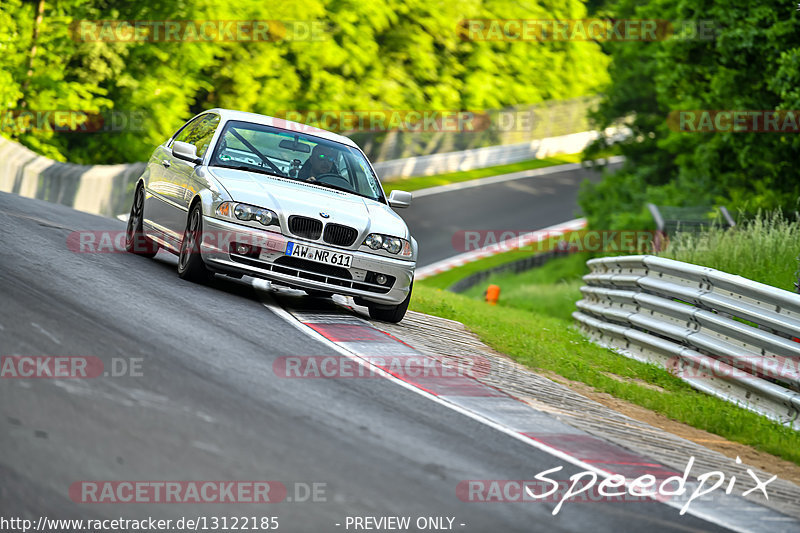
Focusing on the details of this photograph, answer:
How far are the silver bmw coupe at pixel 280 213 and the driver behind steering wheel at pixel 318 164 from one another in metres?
0.01

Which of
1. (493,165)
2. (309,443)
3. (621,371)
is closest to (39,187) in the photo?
(621,371)

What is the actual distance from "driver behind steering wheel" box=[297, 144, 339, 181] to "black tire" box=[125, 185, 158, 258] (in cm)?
208

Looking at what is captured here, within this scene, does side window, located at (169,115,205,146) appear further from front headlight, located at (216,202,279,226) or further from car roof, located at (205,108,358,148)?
front headlight, located at (216,202,279,226)

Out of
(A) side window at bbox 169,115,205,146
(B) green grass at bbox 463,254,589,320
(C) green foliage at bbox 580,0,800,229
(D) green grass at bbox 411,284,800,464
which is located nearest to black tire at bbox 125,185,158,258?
(A) side window at bbox 169,115,205,146

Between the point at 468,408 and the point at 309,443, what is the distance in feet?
6.65

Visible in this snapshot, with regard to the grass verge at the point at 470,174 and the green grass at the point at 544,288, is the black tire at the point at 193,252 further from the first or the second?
the grass verge at the point at 470,174

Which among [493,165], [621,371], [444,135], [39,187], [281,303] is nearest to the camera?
[281,303]

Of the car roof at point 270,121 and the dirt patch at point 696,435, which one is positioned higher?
the car roof at point 270,121

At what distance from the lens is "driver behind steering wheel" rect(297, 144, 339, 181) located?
1077cm

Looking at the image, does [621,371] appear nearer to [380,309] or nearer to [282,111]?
[380,309]

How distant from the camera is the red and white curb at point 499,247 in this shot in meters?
28.6

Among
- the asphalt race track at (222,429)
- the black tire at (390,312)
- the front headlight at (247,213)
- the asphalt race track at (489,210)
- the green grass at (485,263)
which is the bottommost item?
the green grass at (485,263)

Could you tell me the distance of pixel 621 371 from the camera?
11078mm

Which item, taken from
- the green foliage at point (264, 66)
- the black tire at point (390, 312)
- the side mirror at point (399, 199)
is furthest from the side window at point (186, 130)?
the green foliage at point (264, 66)
